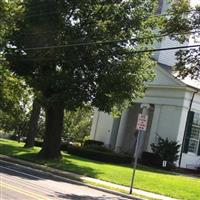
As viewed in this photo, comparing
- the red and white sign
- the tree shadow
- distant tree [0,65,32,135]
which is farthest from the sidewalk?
distant tree [0,65,32,135]

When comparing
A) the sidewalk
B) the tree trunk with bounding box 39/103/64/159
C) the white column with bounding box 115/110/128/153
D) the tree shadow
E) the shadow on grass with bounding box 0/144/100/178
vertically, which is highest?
the white column with bounding box 115/110/128/153

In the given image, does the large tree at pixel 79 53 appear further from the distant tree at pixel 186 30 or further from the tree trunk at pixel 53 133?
the distant tree at pixel 186 30

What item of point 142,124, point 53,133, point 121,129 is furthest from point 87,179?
point 121,129

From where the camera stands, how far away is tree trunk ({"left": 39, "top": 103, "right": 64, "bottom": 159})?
31562mm

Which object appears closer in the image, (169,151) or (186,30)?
(186,30)

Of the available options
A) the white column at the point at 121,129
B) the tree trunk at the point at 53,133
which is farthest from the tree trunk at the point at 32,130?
the white column at the point at 121,129

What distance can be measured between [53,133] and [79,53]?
542cm

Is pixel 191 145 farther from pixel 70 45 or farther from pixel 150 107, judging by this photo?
pixel 70 45

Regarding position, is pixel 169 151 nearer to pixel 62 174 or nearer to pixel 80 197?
pixel 62 174

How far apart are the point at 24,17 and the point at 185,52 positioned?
11.6 m

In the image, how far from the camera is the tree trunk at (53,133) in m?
31.6

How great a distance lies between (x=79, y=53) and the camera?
29453mm

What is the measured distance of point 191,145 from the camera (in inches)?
1644

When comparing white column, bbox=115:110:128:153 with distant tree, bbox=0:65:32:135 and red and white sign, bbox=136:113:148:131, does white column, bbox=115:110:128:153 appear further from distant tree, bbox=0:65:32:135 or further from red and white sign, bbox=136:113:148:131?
red and white sign, bbox=136:113:148:131
